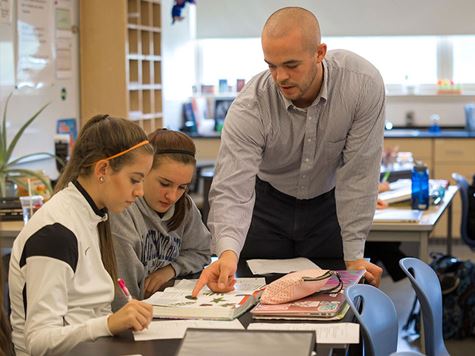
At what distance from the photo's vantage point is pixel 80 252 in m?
2.14

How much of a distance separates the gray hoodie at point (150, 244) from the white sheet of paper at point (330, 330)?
0.43 meters

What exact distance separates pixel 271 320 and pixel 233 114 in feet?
3.01

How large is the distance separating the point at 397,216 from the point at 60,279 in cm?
242

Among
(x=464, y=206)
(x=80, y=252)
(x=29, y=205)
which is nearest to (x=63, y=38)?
(x=29, y=205)

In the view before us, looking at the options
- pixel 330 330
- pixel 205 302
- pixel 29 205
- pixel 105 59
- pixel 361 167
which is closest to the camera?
pixel 330 330

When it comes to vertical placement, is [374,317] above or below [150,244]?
below

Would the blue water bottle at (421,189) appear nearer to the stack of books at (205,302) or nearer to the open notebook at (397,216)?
the open notebook at (397,216)

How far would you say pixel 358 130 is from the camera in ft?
9.60

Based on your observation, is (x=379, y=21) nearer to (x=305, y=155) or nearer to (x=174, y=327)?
(x=305, y=155)

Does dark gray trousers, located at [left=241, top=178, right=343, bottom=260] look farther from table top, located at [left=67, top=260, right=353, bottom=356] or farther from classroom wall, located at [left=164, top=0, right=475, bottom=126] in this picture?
classroom wall, located at [left=164, top=0, right=475, bottom=126]

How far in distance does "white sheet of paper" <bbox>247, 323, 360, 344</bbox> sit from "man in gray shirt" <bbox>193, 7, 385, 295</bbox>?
0.54m

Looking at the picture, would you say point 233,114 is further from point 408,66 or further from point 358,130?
point 408,66

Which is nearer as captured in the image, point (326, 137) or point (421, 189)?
point (326, 137)

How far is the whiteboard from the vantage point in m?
4.78
